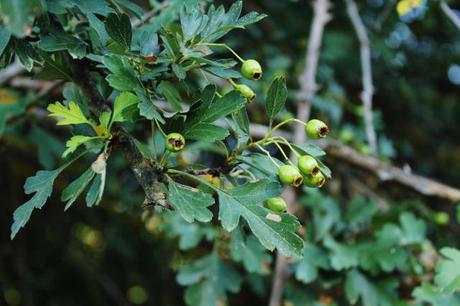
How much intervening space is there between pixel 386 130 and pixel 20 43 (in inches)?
88.3

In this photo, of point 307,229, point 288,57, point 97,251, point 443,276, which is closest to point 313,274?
point 307,229

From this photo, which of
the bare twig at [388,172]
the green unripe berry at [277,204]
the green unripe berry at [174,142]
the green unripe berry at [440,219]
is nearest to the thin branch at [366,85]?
the bare twig at [388,172]

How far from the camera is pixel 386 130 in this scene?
273cm

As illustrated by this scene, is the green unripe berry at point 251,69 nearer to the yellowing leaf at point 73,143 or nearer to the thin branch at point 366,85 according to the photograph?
the yellowing leaf at point 73,143

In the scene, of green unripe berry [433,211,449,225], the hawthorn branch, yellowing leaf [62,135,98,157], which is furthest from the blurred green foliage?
yellowing leaf [62,135,98,157]

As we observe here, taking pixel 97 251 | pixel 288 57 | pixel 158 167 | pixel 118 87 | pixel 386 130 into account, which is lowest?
pixel 97 251

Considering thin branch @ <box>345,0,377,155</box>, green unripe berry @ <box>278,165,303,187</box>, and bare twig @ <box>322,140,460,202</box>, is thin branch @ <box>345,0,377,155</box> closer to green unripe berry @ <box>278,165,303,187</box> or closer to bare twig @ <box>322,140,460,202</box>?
bare twig @ <box>322,140,460,202</box>

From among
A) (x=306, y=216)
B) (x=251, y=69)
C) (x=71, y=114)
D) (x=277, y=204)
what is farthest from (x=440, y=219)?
(x=71, y=114)

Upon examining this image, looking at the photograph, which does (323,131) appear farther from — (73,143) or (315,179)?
(73,143)

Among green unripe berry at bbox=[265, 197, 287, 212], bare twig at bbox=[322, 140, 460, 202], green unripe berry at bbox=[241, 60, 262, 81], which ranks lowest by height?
bare twig at bbox=[322, 140, 460, 202]

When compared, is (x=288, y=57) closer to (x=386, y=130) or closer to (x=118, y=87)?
(x=386, y=130)

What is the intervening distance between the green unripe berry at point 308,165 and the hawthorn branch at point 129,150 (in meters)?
0.21

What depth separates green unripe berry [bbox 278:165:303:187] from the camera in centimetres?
80

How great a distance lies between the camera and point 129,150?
33.1 inches
